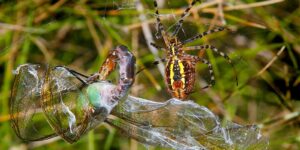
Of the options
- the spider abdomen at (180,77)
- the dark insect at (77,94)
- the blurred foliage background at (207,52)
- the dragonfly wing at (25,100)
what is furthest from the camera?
the blurred foliage background at (207,52)

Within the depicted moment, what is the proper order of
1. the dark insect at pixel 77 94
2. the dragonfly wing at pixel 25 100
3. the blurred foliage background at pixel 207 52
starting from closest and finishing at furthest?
1. the dark insect at pixel 77 94
2. the dragonfly wing at pixel 25 100
3. the blurred foliage background at pixel 207 52

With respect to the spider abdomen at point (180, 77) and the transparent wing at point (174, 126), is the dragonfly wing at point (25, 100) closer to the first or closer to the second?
the transparent wing at point (174, 126)

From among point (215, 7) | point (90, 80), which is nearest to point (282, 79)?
point (215, 7)

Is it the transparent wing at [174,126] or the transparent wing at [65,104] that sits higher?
the transparent wing at [65,104]

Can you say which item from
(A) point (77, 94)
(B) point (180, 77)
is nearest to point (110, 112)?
(A) point (77, 94)

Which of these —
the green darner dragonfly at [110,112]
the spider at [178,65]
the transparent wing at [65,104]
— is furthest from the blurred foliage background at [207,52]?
the transparent wing at [65,104]

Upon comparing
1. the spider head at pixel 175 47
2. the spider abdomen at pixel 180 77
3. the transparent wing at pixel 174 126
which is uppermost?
the spider head at pixel 175 47

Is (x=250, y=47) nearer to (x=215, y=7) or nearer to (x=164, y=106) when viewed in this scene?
(x=215, y=7)
